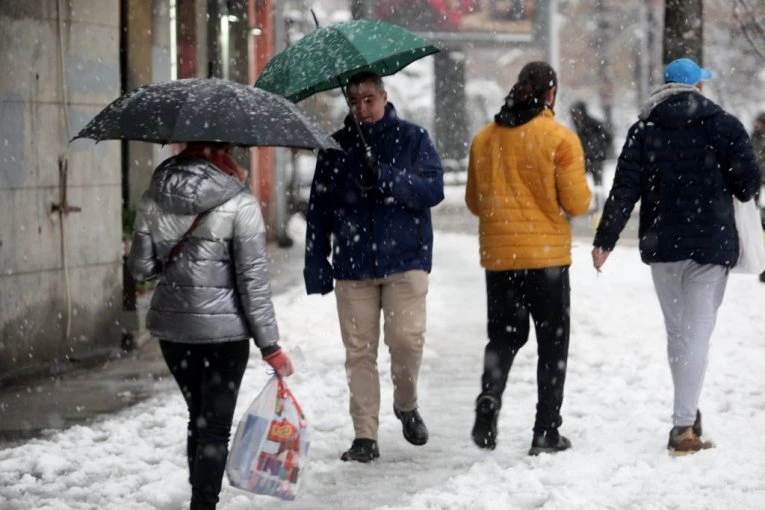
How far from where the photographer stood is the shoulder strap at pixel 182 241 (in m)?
5.62

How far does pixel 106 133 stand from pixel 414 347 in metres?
2.38

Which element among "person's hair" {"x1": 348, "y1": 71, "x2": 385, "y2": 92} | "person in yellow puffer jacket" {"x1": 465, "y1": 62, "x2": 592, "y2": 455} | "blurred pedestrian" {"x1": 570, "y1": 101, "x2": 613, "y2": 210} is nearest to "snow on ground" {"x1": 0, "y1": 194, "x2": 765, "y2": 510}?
"person in yellow puffer jacket" {"x1": 465, "y1": 62, "x2": 592, "y2": 455}

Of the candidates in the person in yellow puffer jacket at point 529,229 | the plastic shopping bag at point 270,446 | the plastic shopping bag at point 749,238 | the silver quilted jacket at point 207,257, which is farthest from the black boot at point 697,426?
the silver quilted jacket at point 207,257

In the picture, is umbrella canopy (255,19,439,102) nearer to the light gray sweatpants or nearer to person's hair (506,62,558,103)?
person's hair (506,62,558,103)

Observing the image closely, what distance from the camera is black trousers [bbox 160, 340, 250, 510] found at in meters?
5.75

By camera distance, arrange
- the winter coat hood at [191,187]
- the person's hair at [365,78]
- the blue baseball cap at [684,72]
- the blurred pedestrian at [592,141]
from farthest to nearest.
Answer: the blurred pedestrian at [592,141], the blue baseball cap at [684,72], the person's hair at [365,78], the winter coat hood at [191,187]

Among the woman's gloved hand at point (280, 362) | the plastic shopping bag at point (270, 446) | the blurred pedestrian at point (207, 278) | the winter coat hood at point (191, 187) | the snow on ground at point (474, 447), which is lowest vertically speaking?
the snow on ground at point (474, 447)

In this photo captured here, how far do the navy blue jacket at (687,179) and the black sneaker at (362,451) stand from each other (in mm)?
1583

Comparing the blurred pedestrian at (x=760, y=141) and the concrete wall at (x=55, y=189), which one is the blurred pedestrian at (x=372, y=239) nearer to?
the concrete wall at (x=55, y=189)

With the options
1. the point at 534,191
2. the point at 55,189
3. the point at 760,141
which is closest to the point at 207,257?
the point at 534,191

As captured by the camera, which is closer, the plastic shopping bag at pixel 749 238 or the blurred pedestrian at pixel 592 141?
the plastic shopping bag at pixel 749 238

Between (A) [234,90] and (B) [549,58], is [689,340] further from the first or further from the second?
(B) [549,58]

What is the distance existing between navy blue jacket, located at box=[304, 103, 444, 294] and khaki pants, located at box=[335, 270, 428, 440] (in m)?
0.09

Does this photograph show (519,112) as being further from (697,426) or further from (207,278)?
(207,278)
